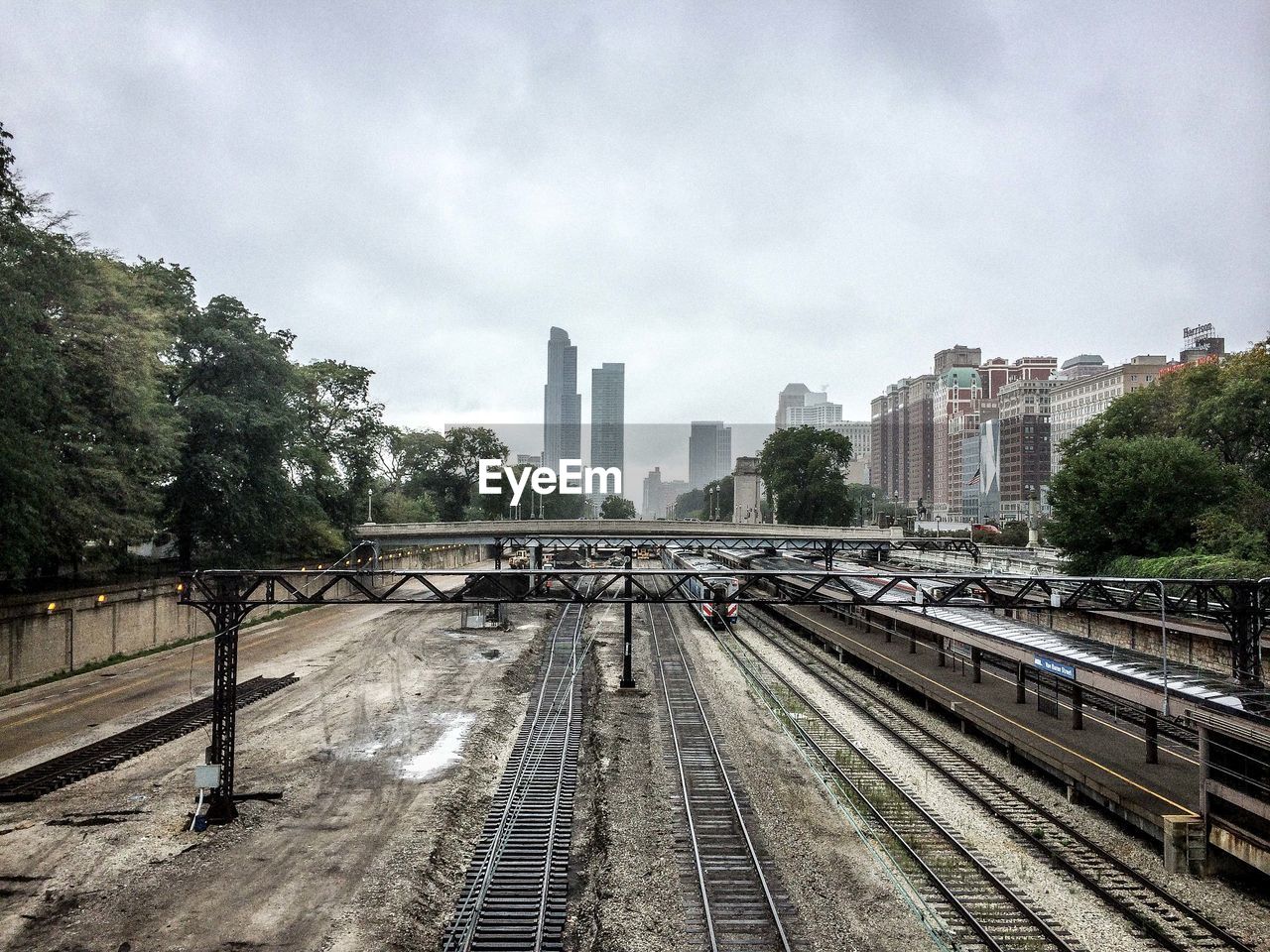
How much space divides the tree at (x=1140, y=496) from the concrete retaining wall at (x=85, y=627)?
49117 mm

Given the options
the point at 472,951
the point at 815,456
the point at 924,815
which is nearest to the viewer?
the point at 472,951

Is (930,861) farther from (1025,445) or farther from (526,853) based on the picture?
(1025,445)

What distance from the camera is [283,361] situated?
47312 millimetres

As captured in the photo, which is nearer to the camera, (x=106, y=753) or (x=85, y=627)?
(x=106, y=753)

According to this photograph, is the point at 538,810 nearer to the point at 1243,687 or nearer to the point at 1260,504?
the point at 1243,687

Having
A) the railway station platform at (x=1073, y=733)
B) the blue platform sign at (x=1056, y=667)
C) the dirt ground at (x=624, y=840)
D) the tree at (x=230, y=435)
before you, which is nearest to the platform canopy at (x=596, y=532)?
the tree at (x=230, y=435)

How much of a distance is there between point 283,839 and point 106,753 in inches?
418

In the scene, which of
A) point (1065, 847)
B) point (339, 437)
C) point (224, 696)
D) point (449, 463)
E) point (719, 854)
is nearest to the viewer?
point (1065, 847)

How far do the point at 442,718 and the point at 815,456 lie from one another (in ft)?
229

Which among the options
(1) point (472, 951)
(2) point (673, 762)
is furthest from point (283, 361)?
(1) point (472, 951)

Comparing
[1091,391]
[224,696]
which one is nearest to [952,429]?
[1091,391]

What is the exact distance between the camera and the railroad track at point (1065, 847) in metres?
12.6

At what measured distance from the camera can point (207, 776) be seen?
17844mm

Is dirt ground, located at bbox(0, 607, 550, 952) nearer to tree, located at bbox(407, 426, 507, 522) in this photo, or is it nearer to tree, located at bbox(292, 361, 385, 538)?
tree, located at bbox(292, 361, 385, 538)
